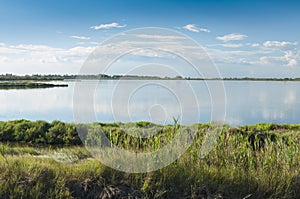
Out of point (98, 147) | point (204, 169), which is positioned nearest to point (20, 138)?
point (98, 147)

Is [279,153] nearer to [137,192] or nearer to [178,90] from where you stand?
[178,90]

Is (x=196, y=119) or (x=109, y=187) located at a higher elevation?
(x=196, y=119)

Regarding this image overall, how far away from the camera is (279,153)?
436 cm

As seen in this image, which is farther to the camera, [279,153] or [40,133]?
[40,133]

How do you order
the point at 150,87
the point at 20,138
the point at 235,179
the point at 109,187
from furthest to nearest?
the point at 20,138, the point at 150,87, the point at 235,179, the point at 109,187

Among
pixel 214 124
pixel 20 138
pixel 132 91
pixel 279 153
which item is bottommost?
pixel 20 138

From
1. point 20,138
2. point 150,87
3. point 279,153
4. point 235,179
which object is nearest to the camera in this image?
point 235,179

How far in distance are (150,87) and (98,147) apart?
1156 millimetres

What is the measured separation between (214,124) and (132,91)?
6.02ft

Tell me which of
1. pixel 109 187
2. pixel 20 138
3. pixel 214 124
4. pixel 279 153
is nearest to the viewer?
pixel 109 187

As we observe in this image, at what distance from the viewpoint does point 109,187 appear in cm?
356

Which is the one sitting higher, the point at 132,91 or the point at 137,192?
the point at 132,91

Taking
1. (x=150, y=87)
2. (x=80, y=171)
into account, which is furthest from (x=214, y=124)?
(x=80, y=171)

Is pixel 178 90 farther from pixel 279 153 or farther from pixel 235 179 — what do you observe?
pixel 279 153
